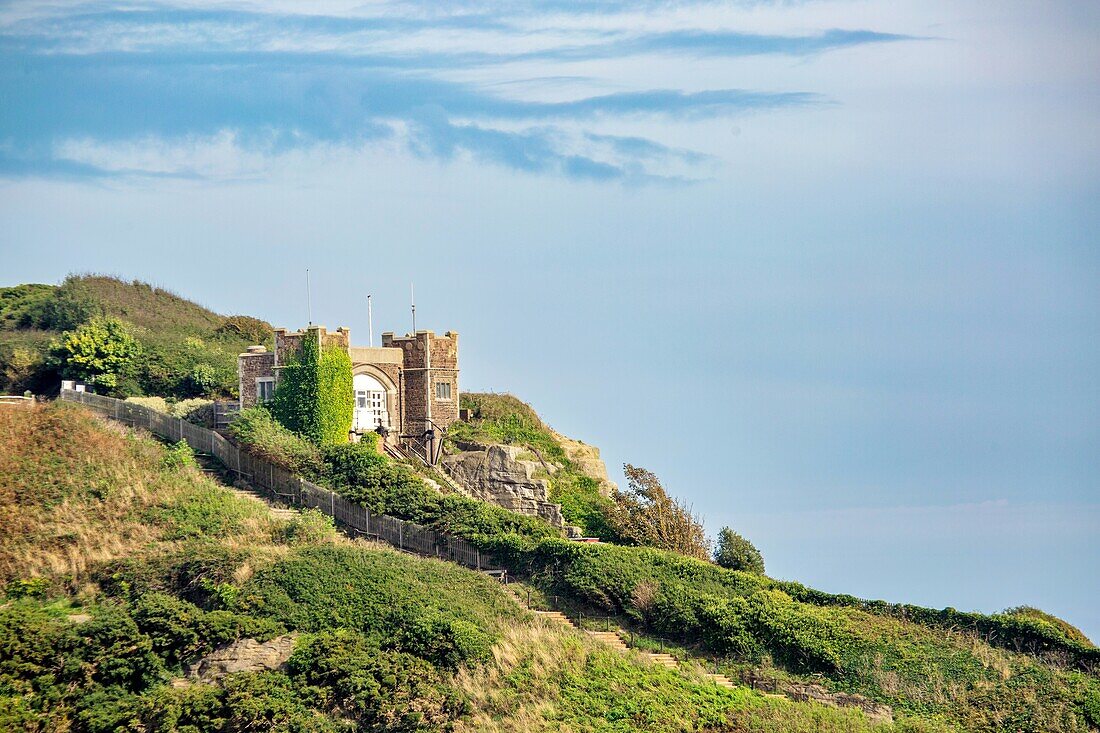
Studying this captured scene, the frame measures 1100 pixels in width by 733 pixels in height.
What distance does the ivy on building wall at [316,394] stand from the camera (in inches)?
1752

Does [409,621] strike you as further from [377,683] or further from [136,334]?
[136,334]

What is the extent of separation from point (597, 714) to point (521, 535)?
9926 millimetres

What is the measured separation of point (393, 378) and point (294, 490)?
6935 millimetres

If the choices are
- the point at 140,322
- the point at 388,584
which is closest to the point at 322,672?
the point at 388,584

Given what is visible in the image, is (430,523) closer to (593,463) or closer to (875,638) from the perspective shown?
(593,463)

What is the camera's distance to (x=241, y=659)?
107ft

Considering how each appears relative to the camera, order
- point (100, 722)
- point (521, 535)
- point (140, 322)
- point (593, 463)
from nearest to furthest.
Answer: point (100, 722) < point (521, 535) < point (593, 463) < point (140, 322)

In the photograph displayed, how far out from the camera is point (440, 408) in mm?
47781

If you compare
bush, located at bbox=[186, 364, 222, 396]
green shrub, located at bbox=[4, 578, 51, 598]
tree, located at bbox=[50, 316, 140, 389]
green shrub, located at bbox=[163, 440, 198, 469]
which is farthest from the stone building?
green shrub, located at bbox=[4, 578, 51, 598]

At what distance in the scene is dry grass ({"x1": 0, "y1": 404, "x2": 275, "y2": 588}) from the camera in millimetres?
36906

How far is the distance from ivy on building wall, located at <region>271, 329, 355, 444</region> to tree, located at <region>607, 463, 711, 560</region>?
9.05 m

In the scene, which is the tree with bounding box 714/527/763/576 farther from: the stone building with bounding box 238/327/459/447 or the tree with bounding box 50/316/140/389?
the tree with bounding box 50/316/140/389

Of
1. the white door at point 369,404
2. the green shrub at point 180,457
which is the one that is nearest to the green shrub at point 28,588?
the green shrub at point 180,457

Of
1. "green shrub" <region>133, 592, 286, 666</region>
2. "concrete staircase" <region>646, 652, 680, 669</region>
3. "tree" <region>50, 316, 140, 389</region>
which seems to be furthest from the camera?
"tree" <region>50, 316, 140, 389</region>
